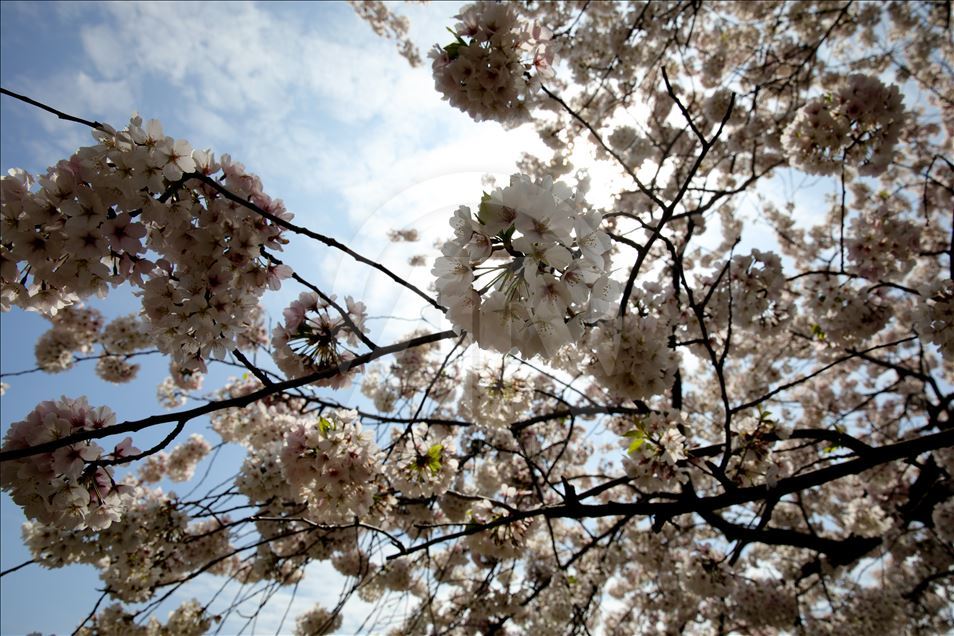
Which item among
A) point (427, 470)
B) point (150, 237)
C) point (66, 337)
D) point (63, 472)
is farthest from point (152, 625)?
point (66, 337)

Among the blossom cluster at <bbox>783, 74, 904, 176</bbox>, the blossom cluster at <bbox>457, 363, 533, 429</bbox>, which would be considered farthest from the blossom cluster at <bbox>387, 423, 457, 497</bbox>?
the blossom cluster at <bbox>783, 74, 904, 176</bbox>

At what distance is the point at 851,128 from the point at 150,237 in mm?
5538

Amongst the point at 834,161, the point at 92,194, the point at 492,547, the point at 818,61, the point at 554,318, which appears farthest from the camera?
the point at 818,61

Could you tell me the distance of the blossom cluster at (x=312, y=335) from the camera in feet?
8.05

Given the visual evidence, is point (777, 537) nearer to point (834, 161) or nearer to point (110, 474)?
point (834, 161)

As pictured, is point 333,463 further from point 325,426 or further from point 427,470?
point 427,470

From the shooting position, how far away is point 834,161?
447cm

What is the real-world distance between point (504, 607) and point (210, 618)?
10.3ft

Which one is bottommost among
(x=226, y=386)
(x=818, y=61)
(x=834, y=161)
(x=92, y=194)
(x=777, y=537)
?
(x=777, y=537)

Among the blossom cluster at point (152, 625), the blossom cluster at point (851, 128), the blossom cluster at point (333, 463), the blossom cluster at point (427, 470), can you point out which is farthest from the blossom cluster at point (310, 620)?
the blossom cluster at point (851, 128)

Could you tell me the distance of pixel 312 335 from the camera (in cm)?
246

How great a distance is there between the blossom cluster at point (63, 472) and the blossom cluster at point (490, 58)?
2.47m

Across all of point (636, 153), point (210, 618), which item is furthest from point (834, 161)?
point (210, 618)

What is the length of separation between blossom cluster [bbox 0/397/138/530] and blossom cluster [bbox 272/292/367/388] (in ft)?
2.54
